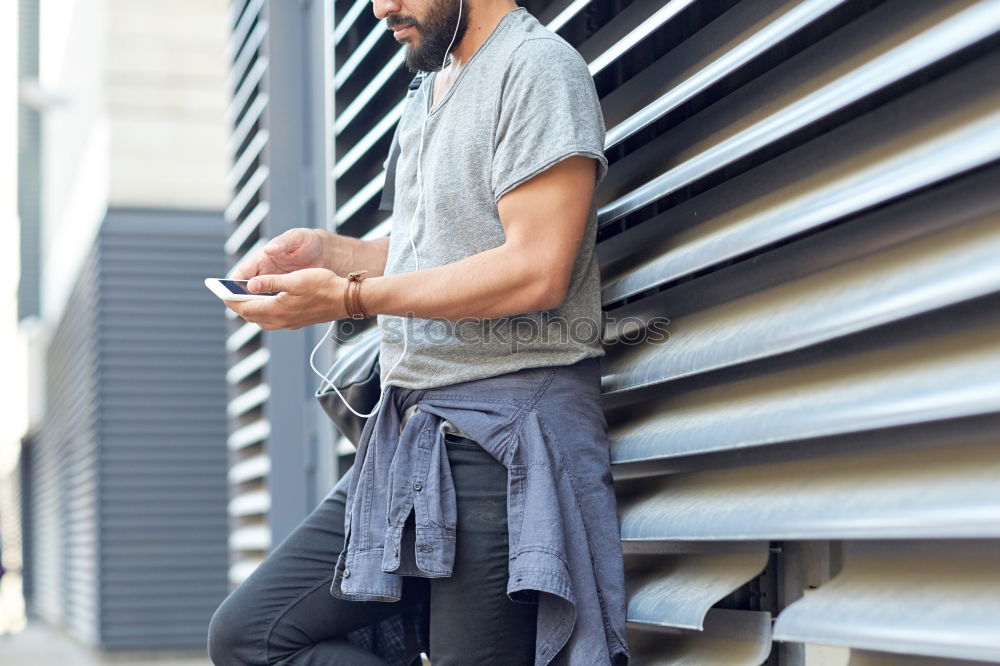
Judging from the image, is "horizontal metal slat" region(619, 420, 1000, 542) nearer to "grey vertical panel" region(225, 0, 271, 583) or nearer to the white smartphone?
the white smartphone

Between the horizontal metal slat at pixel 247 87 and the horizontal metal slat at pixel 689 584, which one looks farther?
the horizontal metal slat at pixel 247 87

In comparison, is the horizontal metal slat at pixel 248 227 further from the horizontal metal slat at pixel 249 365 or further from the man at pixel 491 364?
the man at pixel 491 364

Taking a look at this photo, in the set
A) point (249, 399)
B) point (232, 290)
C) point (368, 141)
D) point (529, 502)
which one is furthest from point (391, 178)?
point (249, 399)

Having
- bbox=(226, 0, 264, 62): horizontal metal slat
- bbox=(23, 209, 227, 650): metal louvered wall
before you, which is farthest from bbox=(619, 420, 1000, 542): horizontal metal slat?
bbox=(23, 209, 227, 650): metal louvered wall

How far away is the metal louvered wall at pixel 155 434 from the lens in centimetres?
1080

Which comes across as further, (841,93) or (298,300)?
(298,300)

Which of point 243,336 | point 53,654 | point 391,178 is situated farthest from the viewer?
point 53,654

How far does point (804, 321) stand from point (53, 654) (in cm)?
1286

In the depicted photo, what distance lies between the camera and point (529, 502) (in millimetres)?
2123

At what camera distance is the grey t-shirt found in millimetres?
2197

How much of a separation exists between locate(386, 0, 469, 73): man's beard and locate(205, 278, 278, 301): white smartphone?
61 centimetres

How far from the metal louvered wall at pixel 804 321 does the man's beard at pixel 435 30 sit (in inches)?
11.6

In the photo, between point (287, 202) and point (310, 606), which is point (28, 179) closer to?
point (287, 202)

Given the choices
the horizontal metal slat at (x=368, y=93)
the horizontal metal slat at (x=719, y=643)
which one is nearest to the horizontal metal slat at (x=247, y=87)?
the horizontal metal slat at (x=368, y=93)
